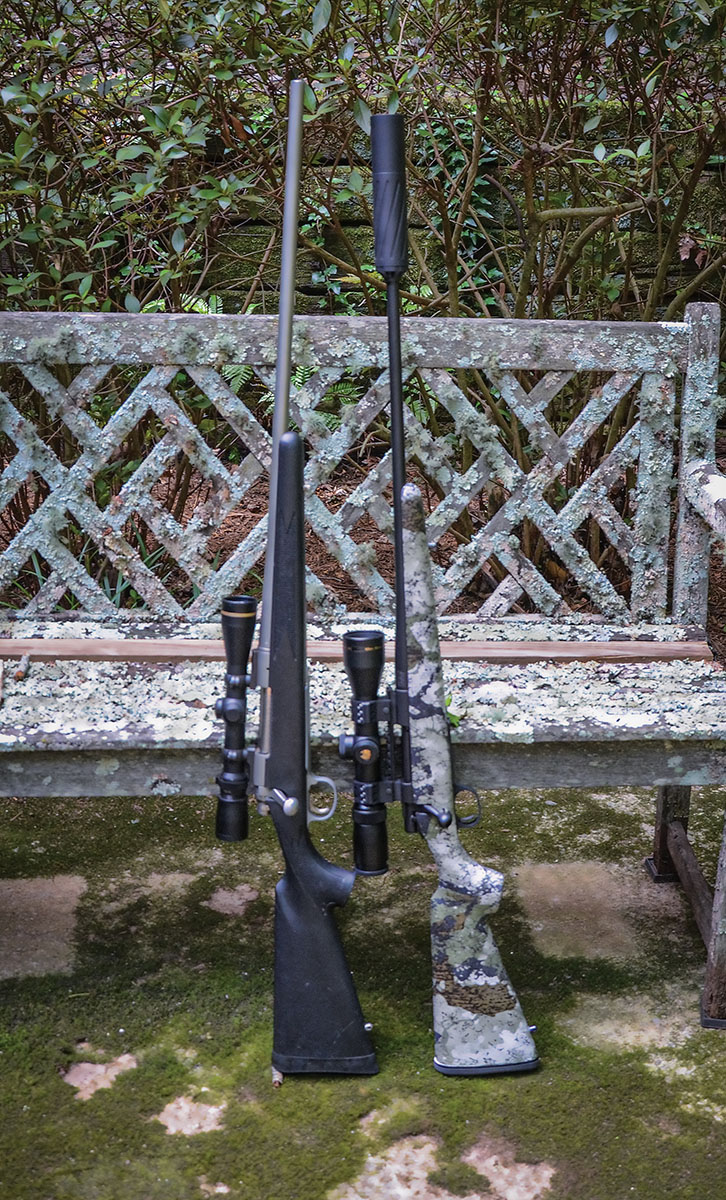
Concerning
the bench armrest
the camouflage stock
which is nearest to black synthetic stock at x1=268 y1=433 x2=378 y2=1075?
the camouflage stock

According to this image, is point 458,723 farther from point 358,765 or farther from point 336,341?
point 336,341

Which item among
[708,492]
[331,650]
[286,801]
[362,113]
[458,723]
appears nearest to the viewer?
[286,801]

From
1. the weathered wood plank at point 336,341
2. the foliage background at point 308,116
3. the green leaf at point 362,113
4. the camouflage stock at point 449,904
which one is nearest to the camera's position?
the camouflage stock at point 449,904

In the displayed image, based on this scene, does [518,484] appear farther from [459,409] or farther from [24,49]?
[24,49]

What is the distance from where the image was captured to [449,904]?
212 centimetres

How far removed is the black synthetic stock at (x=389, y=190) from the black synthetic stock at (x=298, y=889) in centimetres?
38

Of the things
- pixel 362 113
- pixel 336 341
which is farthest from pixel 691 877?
pixel 362 113

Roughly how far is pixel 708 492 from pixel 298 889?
1.25 meters

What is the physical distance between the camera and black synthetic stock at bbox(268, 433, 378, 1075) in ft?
6.60

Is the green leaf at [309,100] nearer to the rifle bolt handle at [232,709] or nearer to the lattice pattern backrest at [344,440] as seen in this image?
the lattice pattern backrest at [344,440]

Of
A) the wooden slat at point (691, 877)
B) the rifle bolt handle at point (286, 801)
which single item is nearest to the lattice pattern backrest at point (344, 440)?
the wooden slat at point (691, 877)

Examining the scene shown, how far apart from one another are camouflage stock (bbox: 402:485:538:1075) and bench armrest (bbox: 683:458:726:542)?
0.77 m

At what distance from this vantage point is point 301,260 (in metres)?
4.63

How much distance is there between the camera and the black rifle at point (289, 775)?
79.3 inches
